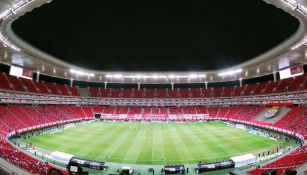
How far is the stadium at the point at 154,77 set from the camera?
21297mm

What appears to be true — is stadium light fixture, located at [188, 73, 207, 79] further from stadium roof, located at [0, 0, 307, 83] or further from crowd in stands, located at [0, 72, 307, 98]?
crowd in stands, located at [0, 72, 307, 98]

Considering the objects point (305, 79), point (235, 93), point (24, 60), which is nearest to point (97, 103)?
point (24, 60)

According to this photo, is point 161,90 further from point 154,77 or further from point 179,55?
point 179,55

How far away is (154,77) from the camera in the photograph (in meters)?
66.3

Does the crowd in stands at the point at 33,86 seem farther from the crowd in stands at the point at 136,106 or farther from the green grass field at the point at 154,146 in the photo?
the green grass field at the point at 154,146

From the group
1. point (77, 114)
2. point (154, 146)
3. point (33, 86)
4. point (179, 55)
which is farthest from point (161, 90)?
point (154, 146)

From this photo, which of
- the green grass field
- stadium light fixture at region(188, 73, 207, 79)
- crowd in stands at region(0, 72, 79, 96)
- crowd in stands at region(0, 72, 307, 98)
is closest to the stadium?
the green grass field

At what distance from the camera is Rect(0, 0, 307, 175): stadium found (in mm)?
21297

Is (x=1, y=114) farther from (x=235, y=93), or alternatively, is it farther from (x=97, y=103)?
(x=235, y=93)

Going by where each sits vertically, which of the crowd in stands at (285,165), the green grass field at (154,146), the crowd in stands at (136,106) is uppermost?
the crowd in stands at (136,106)

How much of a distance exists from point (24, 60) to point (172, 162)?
33186 mm

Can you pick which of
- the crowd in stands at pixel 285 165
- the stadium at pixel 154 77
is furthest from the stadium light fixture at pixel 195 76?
the crowd in stands at pixel 285 165

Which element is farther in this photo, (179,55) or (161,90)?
(161,90)

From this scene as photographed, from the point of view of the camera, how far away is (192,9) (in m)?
22.5
